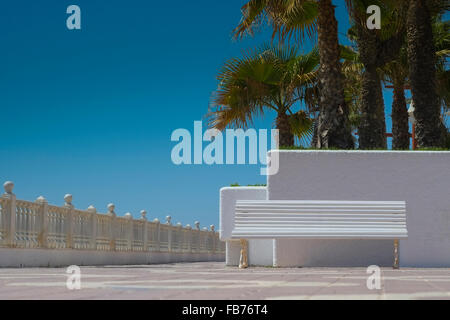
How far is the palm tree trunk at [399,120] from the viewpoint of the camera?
60.1 feet

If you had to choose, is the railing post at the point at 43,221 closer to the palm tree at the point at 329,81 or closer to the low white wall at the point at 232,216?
the low white wall at the point at 232,216

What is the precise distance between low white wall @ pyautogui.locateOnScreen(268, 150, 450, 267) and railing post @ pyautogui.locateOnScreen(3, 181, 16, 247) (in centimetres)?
551

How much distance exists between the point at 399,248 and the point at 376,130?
342cm

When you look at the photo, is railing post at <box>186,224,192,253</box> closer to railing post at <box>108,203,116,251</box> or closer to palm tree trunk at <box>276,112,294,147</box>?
railing post at <box>108,203,116,251</box>

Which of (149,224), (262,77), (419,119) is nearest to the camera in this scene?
(419,119)

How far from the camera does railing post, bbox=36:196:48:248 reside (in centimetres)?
1611

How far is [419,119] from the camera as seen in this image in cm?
1447

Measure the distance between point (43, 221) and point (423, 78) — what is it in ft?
29.8

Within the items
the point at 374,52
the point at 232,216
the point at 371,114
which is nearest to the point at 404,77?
the point at 374,52

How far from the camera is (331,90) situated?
14.7 meters

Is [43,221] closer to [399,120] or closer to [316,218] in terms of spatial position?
[316,218]

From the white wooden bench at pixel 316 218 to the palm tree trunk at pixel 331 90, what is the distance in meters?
2.41

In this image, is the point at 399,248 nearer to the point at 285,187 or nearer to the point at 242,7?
the point at 285,187

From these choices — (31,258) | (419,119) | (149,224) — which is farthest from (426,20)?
(149,224)
